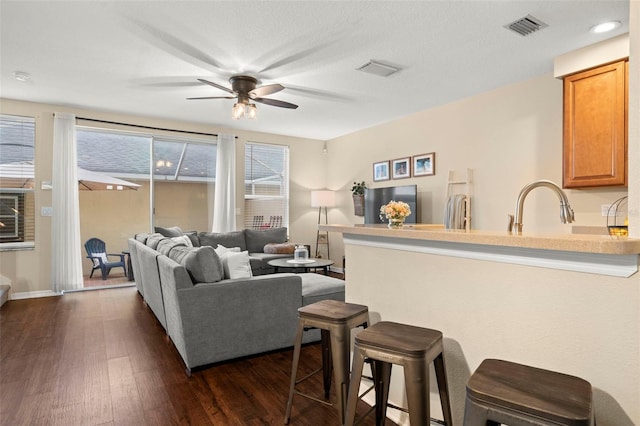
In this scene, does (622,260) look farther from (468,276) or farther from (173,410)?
(173,410)

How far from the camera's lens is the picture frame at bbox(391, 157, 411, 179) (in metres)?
5.50

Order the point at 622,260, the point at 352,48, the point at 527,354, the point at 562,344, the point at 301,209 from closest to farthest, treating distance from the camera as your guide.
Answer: the point at 622,260, the point at 562,344, the point at 527,354, the point at 352,48, the point at 301,209

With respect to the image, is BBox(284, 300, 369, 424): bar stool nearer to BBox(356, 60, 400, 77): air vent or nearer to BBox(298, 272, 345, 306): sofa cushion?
BBox(298, 272, 345, 306): sofa cushion

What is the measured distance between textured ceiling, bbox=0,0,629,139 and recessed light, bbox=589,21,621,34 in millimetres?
49

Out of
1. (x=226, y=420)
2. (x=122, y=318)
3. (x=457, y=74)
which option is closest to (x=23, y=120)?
(x=122, y=318)

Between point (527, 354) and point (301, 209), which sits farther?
point (301, 209)

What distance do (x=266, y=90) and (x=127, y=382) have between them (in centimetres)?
280

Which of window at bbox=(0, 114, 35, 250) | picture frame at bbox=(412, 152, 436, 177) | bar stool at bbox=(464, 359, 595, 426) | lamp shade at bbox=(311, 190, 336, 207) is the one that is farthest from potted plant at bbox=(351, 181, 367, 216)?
bar stool at bbox=(464, 359, 595, 426)

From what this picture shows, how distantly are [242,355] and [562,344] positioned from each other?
7.40 feet

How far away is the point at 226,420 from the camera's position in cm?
205

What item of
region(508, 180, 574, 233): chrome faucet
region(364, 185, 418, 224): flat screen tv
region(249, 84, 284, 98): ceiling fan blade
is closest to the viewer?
region(508, 180, 574, 233): chrome faucet

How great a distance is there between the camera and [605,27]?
2.82 m

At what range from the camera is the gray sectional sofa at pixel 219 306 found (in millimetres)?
2627

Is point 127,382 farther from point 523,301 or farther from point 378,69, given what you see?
point 378,69
